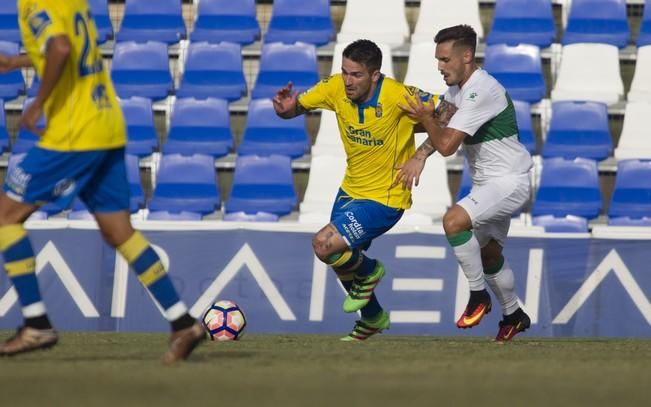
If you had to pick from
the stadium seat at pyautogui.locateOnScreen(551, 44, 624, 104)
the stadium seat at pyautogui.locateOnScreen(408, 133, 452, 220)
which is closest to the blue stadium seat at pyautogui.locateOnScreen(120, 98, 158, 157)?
the stadium seat at pyautogui.locateOnScreen(408, 133, 452, 220)

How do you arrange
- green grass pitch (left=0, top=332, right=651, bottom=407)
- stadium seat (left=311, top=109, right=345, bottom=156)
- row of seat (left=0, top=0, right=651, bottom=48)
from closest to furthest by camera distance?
green grass pitch (left=0, top=332, right=651, bottom=407)
stadium seat (left=311, top=109, right=345, bottom=156)
row of seat (left=0, top=0, right=651, bottom=48)

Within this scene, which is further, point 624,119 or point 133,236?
point 624,119

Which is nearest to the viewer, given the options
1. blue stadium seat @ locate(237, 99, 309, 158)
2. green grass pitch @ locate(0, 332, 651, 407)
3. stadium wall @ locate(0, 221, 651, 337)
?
green grass pitch @ locate(0, 332, 651, 407)

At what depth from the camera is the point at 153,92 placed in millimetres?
15266

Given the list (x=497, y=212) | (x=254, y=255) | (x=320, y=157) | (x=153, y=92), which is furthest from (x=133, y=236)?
(x=153, y=92)

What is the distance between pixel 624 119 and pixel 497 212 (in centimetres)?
654

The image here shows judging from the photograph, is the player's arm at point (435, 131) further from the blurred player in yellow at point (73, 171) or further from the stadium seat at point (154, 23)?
the stadium seat at point (154, 23)

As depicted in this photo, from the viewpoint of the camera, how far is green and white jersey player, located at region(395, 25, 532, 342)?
335 inches

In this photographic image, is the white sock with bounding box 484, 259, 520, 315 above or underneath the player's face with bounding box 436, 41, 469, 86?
underneath

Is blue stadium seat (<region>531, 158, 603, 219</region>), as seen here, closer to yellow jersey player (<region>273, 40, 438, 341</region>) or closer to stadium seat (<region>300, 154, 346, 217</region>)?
stadium seat (<region>300, 154, 346, 217</region>)

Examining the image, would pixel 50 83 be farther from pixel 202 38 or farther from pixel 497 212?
pixel 202 38

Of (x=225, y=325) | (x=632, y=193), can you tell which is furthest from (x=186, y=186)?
(x=632, y=193)

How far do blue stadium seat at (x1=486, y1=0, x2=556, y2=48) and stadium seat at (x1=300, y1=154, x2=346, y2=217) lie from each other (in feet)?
9.96

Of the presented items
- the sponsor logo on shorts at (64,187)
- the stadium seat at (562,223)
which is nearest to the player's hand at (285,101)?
the sponsor logo on shorts at (64,187)
